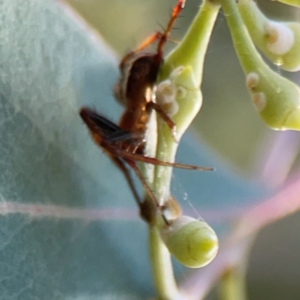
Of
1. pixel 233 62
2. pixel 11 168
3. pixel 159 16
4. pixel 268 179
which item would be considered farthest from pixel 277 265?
pixel 11 168

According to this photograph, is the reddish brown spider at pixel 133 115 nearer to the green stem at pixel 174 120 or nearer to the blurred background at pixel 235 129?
the green stem at pixel 174 120

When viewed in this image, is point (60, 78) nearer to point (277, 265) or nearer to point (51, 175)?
point (51, 175)

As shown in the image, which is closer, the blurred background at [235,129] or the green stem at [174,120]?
the green stem at [174,120]

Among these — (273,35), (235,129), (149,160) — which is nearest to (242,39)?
(273,35)

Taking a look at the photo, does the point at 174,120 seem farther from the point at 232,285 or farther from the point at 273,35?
the point at 232,285

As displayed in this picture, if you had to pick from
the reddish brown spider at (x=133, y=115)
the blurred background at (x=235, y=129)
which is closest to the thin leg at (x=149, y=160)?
the reddish brown spider at (x=133, y=115)

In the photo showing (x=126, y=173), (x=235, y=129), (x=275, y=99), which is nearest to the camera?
(x=275, y=99)
